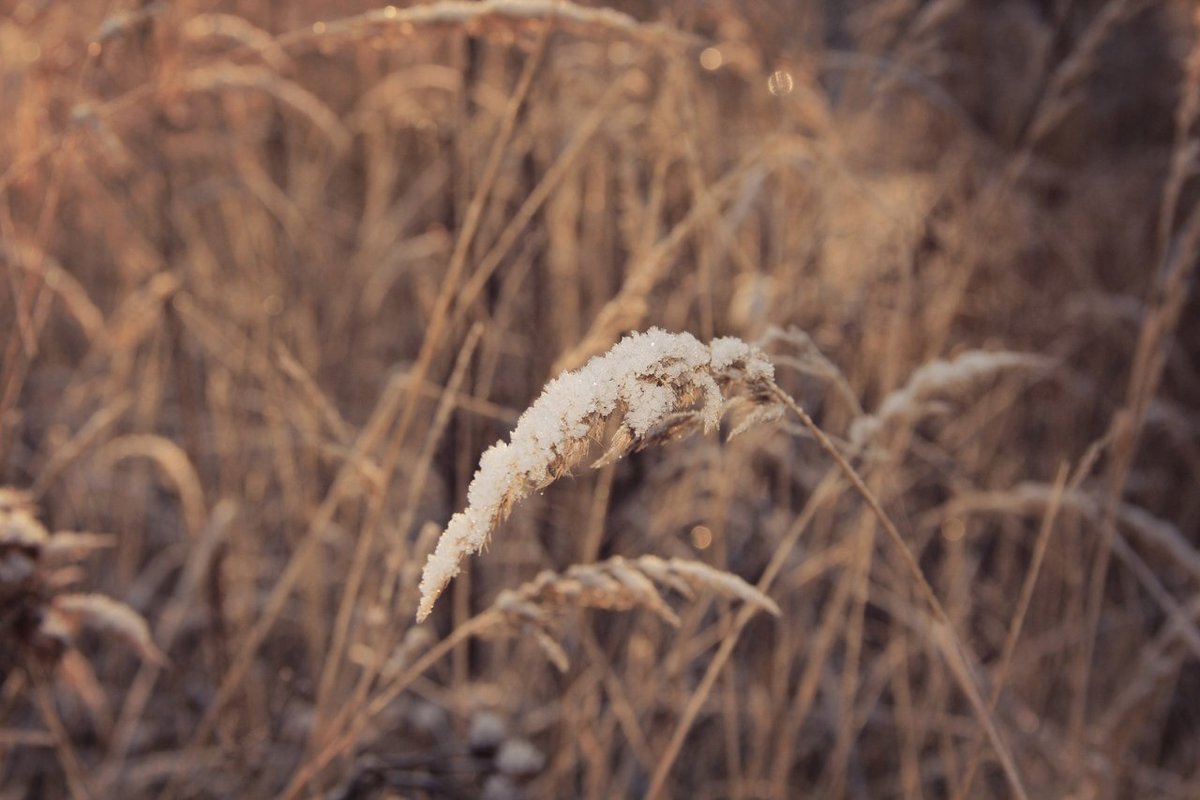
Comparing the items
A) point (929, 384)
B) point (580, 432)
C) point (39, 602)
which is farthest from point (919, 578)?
point (39, 602)

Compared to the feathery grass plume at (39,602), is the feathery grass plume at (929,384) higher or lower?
higher

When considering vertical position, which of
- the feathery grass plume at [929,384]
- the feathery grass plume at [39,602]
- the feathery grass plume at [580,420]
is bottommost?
the feathery grass plume at [39,602]

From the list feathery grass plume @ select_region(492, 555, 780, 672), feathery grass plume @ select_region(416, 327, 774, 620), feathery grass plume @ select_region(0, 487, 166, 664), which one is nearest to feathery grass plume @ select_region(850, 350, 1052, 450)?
feathery grass plume @ select_region(492, 555, 780, 672)

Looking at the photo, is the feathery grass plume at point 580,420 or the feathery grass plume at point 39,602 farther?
the feathery grass plume at point 39,602

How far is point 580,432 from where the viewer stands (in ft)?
1.54

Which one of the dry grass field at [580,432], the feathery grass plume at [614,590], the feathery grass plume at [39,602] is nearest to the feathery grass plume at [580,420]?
the dry grass field at [580,432]

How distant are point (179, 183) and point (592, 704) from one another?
5.76 feet

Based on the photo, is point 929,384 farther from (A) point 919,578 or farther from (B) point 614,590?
(B) point 614,590

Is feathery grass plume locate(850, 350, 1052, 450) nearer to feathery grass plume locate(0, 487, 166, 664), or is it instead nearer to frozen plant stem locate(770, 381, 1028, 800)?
frozen plant stem locate(770, 381, 1028, 800)

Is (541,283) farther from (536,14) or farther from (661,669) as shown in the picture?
(536,14)

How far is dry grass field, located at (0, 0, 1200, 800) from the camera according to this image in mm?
902

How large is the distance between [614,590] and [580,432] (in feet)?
0.86

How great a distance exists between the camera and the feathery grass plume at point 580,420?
470 mm

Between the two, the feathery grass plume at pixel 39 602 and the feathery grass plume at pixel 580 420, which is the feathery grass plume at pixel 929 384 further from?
the feathery grass plume at pixel 39 602
